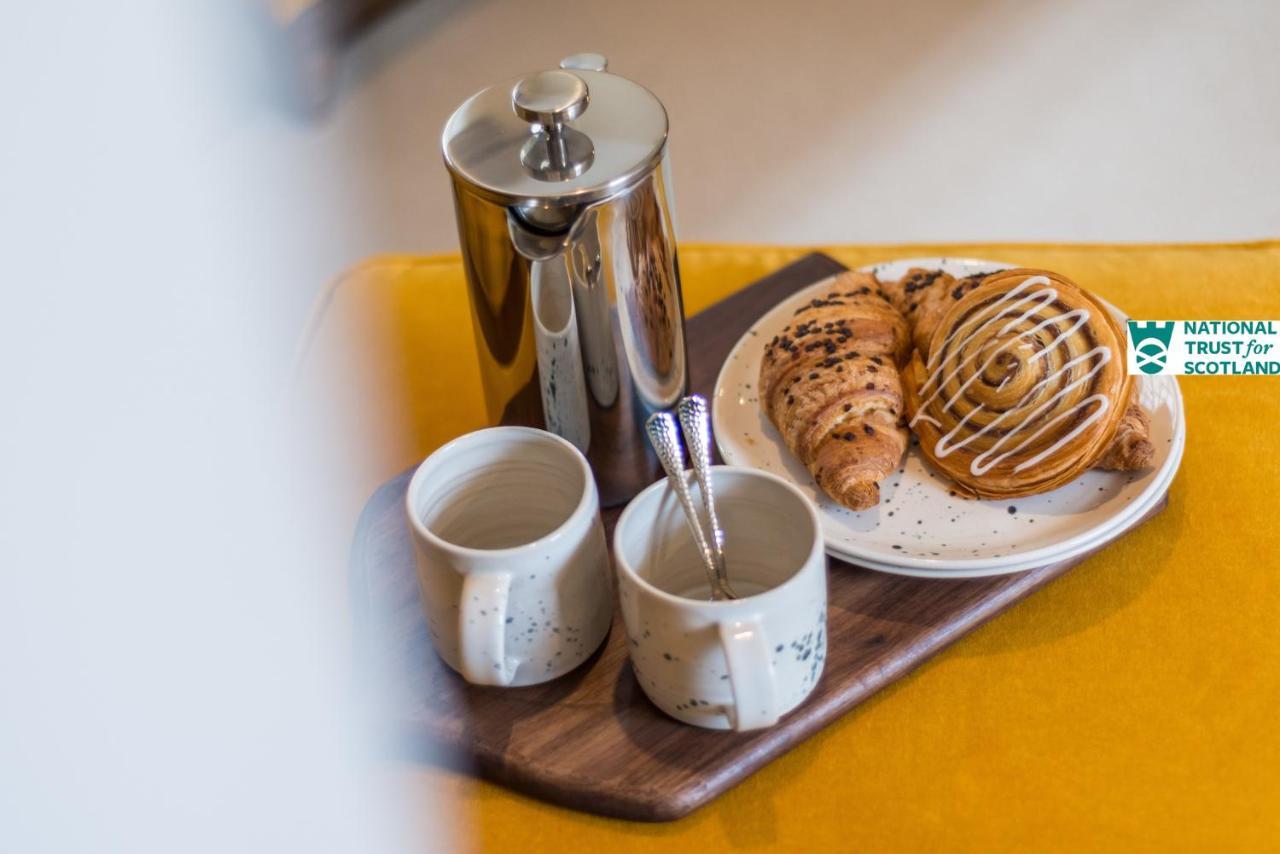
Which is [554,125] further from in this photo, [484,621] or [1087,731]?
[1087,731]

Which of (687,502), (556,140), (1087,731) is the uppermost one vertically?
(556,140)

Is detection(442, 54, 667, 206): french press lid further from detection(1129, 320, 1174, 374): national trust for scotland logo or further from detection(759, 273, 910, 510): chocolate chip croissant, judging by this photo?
detection(1129, 320, 1174, 374): national trust for scotland logo

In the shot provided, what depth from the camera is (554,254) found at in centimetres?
66

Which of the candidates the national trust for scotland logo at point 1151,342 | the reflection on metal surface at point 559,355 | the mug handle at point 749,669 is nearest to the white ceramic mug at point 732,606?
the mug handle at point 749,669

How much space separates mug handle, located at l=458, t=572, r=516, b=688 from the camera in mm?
585

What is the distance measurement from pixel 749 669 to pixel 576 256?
0.22m

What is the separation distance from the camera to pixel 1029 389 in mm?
696

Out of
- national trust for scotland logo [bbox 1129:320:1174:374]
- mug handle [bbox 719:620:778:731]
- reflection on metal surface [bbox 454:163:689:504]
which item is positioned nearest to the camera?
mug handle [bbox 719:620:778:731]

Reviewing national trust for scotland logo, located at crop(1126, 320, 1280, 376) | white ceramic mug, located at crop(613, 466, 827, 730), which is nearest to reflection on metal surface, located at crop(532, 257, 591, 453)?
white ceramic mug, located at crop(613, 466, 827, 730)

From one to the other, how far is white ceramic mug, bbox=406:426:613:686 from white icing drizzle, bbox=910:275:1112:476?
0.21 m

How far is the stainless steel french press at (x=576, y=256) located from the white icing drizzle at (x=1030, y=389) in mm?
149

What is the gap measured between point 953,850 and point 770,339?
349 mm

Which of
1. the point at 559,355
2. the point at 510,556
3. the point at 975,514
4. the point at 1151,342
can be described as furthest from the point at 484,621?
the point at 1151,342

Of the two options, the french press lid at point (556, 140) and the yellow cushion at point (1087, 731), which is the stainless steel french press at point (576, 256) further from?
the yellow cushion at point (1087, 731)
